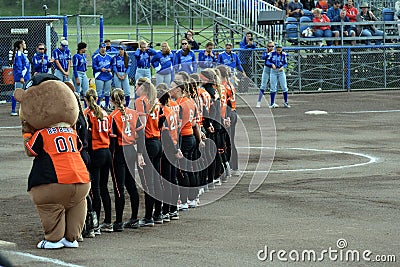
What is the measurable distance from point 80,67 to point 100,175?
16.3 meters

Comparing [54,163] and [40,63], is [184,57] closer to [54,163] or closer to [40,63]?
[40,63]

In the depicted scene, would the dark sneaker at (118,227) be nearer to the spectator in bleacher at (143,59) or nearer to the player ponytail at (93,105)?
the player ponytail at (93,105)

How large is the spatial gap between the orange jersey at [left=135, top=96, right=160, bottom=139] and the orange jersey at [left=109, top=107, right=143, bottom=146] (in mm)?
124

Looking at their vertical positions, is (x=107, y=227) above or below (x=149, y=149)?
below

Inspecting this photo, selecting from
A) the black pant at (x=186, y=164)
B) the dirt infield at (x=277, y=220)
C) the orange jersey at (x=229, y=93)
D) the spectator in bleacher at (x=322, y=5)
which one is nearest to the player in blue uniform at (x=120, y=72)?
the dirt infield at (x=277, y=220)

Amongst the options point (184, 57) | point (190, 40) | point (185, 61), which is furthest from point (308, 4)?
point (185, 61)

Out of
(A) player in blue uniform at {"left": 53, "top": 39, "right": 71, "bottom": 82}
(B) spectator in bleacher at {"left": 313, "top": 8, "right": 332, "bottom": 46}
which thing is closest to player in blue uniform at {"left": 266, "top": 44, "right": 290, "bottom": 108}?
(A) player in blue uniform at {"left": 53, "top": 39, "right": 71, "bottom": 82}

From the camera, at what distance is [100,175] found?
1092 centimetres

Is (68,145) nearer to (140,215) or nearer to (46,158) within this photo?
(46,158)

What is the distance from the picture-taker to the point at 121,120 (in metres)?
10.9

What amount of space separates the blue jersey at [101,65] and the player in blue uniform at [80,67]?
47 centimetres

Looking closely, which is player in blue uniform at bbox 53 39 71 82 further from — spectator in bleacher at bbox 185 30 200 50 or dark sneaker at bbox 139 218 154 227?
dark sneaker at bbox 139 218 154 227

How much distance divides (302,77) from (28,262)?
24911 mm

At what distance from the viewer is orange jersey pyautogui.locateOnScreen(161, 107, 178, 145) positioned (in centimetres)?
1164
